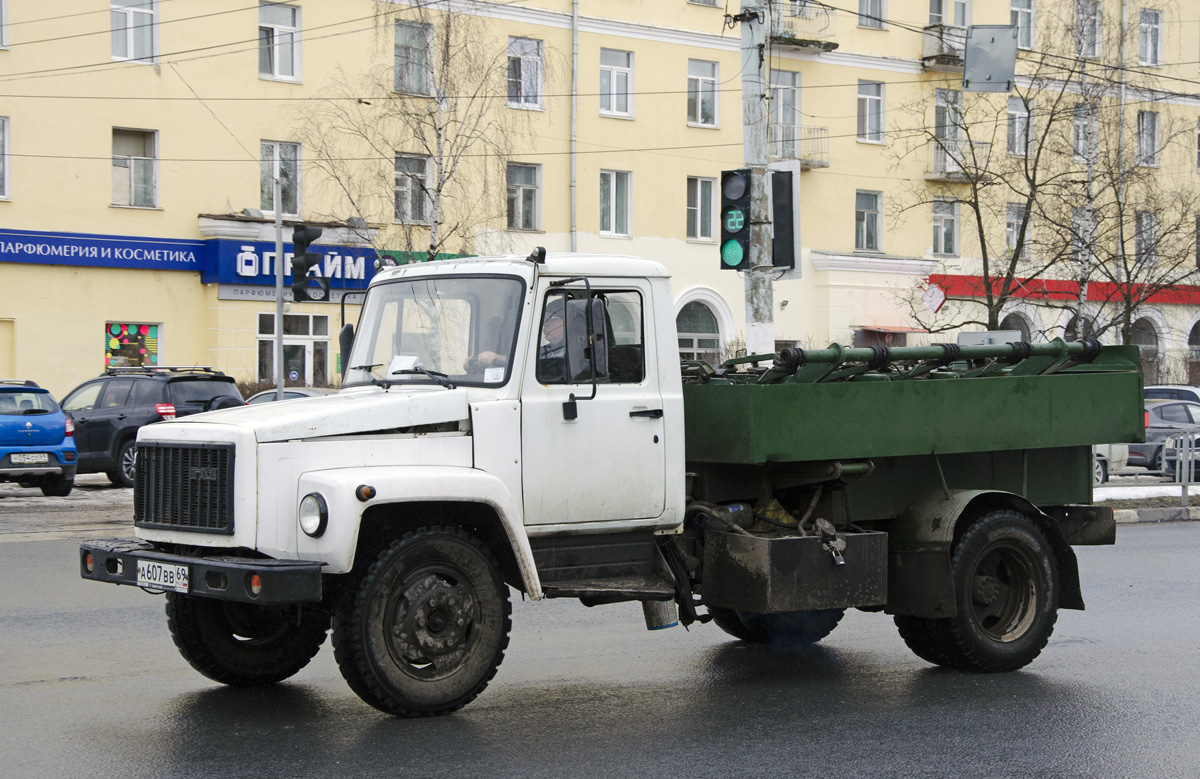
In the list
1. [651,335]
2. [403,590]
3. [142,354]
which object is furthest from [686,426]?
[142,354]

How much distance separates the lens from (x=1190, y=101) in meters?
46.4

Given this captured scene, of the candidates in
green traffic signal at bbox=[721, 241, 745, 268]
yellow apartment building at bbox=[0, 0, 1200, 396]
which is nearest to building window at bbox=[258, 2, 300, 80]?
yellow apartment building at bbox=[0, 0, 1200, 396]

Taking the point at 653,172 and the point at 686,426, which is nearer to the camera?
the point at 686,426

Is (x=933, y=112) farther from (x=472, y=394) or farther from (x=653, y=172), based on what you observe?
(x=472, y=394)

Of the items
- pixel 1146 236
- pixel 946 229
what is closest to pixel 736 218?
pixel 1146 236

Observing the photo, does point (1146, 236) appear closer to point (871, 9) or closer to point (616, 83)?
point (871, 9)

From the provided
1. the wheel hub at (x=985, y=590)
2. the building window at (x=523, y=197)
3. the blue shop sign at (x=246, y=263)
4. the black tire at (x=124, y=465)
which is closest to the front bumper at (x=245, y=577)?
the wheel hub at (x=985, y=590)

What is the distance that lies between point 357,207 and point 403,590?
2720cm

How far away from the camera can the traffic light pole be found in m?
13.0

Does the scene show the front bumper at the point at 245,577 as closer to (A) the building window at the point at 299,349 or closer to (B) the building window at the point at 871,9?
(A) the building window at the point at 299,349

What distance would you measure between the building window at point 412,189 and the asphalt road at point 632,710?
78.5 feet

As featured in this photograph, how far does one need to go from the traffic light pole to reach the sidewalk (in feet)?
23.8

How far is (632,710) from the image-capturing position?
7180 mm

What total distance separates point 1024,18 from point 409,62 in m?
20.3
